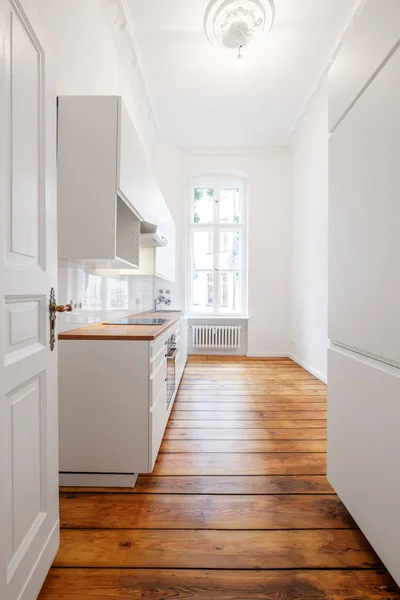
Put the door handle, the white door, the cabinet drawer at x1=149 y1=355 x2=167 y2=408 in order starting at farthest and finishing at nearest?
the cabinet drawer at x1=149 y1=355 x2=167 y2=408 → the door handle → the white door

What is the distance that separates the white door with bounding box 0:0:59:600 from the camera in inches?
37.3

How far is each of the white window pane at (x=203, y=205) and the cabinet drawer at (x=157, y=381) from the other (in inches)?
161

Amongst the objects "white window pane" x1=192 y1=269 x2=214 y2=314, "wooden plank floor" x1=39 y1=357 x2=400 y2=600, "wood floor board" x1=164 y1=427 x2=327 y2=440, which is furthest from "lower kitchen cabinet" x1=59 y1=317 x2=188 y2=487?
"white window pane" x1=192 y1=269 x2=214 y2=314

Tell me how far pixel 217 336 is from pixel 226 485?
3983mm

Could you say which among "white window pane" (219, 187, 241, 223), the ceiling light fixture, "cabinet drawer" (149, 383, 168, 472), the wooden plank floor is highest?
the ceiling light fixture

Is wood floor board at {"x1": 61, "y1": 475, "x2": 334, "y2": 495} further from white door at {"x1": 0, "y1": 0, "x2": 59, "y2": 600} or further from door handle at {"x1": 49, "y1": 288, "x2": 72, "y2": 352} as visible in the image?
door handle at {"x1": 49, "y1": 288, "x2": 72, "y2": 352}

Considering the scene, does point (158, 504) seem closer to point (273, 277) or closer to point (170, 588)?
point (170, 588)

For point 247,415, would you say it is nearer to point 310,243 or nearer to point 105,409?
point 105,409

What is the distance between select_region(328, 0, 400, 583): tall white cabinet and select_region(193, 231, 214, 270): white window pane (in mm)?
4477

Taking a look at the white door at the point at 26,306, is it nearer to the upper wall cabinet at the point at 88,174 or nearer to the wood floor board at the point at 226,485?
the upper wall cabinet at the point at 88,174

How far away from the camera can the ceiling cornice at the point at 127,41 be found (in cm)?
294

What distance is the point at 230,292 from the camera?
20.1 feet

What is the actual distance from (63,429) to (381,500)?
4.88ft

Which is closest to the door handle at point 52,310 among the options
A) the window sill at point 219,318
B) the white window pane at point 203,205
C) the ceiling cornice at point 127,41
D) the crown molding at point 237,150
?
the ceiling cornice at point 127,41
